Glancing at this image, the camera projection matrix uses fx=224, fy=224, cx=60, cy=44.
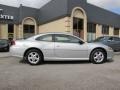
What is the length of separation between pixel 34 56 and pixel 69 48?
1612mm

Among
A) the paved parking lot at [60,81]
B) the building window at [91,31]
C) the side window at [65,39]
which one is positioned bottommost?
the paved parking lot at [60,81]

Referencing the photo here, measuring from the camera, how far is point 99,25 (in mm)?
35438

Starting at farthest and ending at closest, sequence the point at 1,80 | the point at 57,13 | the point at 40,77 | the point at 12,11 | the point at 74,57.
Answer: the point at 12,11, the point at 57,13, the point at 74,57, the point at 40,77, the point at 1,80

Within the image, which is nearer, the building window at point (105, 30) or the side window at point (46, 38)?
the side window at point (46, 38)

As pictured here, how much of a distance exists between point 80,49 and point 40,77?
3.55 m

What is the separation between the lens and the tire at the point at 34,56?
32.7ft

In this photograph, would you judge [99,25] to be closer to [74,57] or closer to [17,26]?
[17,26]

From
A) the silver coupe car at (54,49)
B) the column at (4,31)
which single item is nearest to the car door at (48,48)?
the silver coupe car at (54,49)

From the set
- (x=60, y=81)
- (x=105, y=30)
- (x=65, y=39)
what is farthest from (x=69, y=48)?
(x=105, y=30)

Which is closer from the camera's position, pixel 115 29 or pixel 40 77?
pixel 40 77

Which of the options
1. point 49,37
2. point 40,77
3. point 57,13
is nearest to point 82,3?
point 57,13

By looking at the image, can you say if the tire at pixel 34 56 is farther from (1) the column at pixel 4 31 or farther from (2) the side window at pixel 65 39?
(1) the column at pixel 4 31

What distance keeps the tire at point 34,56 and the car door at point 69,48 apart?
0.76 m

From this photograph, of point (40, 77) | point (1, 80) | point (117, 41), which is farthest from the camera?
point (117, 41)
